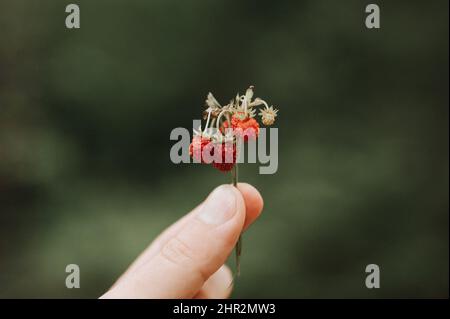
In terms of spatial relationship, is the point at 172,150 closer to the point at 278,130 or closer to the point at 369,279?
the point at 278,130

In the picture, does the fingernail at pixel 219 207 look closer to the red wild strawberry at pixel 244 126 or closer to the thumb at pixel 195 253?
the thumb at pixel 195 253

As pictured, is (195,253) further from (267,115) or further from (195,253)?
(267,115)

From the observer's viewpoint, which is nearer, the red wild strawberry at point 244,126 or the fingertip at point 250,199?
the red wild strawberry at point 244,126

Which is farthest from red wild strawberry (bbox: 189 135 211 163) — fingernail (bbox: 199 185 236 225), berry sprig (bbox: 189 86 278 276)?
fingernail (bbox: 199 185 236 225)

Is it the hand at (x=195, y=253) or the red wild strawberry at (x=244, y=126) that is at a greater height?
the red wild strawberry at (x=244, y=126)

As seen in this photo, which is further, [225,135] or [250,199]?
[250,199]

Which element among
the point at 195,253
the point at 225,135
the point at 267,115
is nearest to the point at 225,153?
the point at 225,135

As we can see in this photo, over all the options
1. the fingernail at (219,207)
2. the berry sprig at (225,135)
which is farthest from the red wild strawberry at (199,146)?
the fingernail at (219,207)

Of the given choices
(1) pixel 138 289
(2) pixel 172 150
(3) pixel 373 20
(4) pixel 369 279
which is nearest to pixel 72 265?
(2) pixel 172 150
